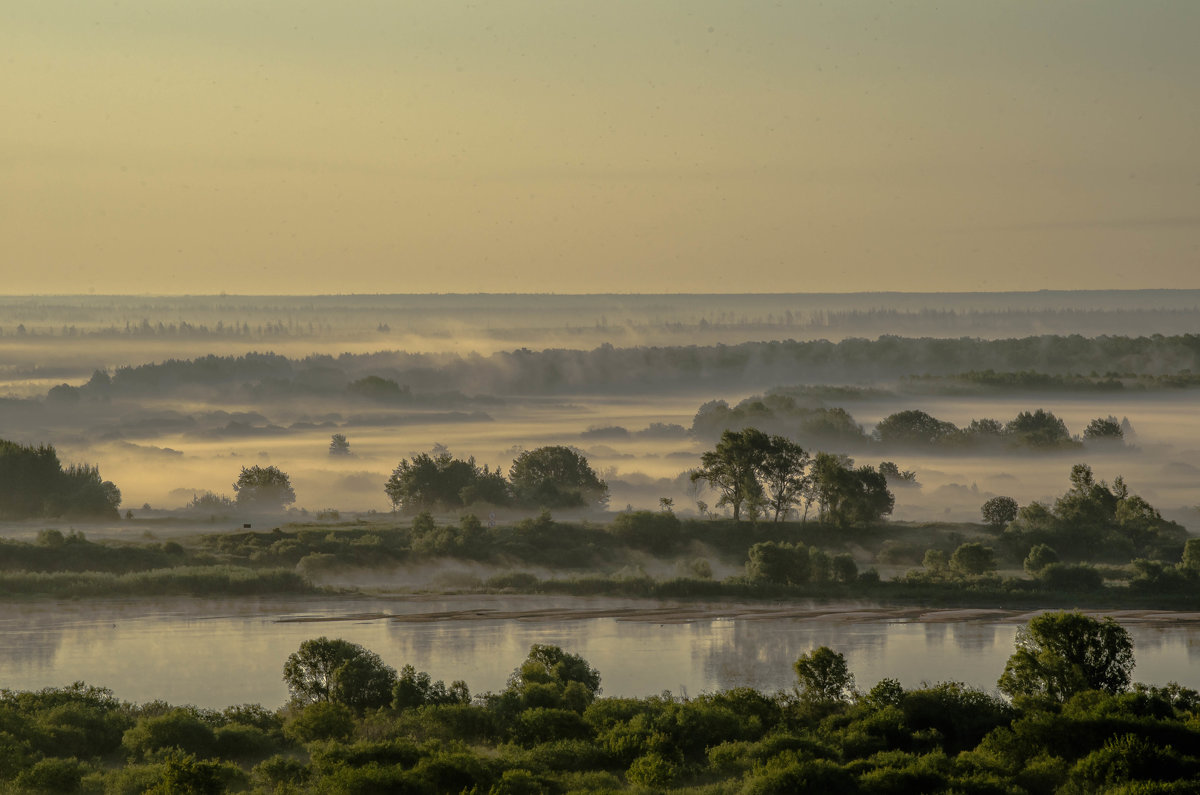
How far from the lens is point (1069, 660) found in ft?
163

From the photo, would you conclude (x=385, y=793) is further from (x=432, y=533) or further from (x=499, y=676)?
(x=432, y=533)

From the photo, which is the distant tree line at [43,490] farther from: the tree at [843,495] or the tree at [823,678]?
the tree at [823,678]

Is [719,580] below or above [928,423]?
below

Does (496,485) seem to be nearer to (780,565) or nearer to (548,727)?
(780,565)

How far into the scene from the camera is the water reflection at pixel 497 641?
6575 centimetres

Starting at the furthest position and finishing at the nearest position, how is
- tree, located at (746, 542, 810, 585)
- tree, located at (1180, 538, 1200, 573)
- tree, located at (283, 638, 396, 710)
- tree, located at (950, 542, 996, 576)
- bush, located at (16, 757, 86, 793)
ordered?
1. tree, located at (950, 542, 996, 576)
2. tree, located at (746, 542, 810, 585)
3. tree, located at (1180, 538, 1200, 573)
4. tree, located at (283, 638, 396, 710)
5. bush, located at (16, 757, 86, 793)

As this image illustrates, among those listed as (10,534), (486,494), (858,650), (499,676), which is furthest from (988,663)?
(10,534)

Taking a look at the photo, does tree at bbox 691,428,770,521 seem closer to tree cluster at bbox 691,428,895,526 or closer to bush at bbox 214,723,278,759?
tree cluster at bbox 691,428,895,526

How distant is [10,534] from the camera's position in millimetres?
116750

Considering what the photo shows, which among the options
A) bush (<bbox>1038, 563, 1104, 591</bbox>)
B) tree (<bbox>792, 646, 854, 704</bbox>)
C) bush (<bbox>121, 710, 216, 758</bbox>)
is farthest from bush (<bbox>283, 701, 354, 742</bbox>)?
bush (<bbox>1038, 563, 1104, 591</bbox>)

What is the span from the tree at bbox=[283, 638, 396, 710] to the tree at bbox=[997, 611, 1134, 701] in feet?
79.9

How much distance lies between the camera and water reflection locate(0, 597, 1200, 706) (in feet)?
216

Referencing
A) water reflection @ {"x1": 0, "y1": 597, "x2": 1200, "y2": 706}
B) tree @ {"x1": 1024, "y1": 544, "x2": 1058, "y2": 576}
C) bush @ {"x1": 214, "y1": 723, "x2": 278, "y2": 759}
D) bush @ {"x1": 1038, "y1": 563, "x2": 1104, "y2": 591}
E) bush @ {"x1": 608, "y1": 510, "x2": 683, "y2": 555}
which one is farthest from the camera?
bush @ {"x1": 608, "y1": 510, "x2": 683, "y2": 555}

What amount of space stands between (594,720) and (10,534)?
88.4 meters
